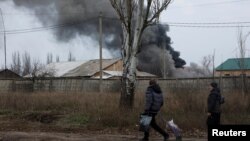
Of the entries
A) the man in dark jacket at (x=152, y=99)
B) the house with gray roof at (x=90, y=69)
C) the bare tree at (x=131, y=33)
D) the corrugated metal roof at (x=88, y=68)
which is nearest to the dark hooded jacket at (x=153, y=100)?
the man in dark jacket at (x=152, y=99)

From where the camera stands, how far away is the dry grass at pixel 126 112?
46.6 ft

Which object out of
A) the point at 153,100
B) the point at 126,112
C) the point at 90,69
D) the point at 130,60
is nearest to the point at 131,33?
the point at 130,60

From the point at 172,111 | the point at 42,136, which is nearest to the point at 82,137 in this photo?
the point at 42,136

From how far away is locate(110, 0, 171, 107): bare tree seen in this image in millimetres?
15836

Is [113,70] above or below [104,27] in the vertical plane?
below

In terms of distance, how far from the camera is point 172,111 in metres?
15.6

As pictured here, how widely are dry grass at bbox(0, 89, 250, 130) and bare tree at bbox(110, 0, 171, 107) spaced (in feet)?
2.41

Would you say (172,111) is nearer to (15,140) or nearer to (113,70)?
(15,140)

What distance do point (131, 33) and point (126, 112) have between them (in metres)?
3.04

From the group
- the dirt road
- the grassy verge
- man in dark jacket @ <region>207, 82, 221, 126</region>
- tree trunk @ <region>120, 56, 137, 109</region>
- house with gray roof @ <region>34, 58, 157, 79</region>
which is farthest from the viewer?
house with gray roof @ <region>34, 58, 157, 79</region>

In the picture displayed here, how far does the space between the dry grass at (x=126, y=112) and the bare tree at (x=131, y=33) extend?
735mm

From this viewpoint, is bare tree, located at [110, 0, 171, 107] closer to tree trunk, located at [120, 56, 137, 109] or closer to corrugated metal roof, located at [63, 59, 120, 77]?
tree trunk, located at [120, 56, 137, 109]

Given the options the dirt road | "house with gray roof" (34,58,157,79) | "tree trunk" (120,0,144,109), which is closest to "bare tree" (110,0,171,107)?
"tree trunk" (120,0,144,109)

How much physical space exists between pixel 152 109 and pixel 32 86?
32773 mm
